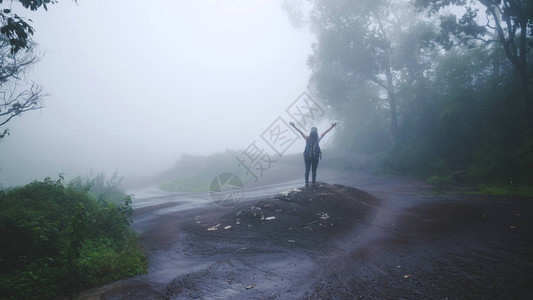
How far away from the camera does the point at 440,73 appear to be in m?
20.8

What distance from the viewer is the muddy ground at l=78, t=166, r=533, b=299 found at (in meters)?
4.24

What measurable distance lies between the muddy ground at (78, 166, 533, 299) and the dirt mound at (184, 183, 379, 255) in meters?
0.03

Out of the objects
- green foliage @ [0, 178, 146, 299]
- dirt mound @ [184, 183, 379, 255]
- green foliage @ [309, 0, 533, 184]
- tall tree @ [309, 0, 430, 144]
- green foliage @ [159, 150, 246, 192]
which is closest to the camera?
green foliage @ [0, 178, 146, 299]

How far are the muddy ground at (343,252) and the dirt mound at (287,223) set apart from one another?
0.03 m

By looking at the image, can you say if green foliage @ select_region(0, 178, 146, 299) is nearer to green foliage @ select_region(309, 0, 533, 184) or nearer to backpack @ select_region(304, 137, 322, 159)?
backpack @ select_region(304, 137, 322, 159)

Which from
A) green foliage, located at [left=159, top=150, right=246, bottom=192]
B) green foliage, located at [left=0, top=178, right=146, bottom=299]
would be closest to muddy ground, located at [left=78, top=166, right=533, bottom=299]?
green foliage, located at [left=0, top=178, right=146, bottom=299]

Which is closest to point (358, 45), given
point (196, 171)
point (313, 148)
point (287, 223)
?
point (313, 148)

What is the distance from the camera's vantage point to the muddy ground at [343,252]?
13.9 ft

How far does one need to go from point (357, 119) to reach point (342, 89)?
427 inches

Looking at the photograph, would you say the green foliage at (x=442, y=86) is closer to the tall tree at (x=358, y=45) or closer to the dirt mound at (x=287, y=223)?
the tall tree at (x=358, y=45)

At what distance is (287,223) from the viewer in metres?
8.02

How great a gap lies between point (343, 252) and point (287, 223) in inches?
95.0

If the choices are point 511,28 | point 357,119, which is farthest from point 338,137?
point 511,28

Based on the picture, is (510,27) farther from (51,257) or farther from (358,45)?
(51,257)
